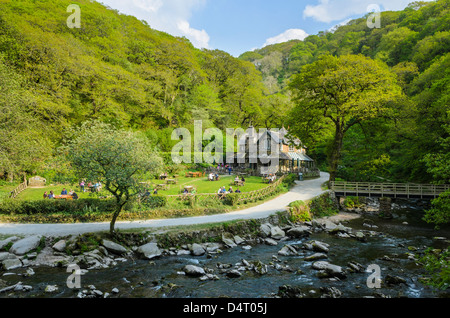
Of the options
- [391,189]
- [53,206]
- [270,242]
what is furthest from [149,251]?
[391,189]

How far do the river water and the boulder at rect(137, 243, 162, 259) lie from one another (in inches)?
20.1

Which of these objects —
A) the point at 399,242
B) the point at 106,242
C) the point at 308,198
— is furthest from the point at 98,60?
the point at 399,242

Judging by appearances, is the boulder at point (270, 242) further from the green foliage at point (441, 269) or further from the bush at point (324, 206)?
the green foliage at point (441, 269)

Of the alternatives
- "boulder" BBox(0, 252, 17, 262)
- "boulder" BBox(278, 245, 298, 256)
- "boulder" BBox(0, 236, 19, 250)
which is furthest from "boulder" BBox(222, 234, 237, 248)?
"boulder" BBox(0, 236, 19, 250)

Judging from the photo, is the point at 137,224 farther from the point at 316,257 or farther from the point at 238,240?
the point at 316,257

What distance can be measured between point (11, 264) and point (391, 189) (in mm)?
31453

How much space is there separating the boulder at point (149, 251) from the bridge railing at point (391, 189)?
2170 centimetres

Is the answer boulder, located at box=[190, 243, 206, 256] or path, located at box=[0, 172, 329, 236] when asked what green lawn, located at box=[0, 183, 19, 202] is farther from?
boulder, located at box=[190, 243, 206, 256]

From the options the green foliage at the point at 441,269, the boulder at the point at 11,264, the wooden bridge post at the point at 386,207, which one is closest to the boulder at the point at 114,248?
the boulder at the point at 11,264

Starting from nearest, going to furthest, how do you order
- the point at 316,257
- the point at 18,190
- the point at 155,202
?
the point at 316,257 → the point at 155,202 → the point at 18,190

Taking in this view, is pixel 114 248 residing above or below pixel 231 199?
below

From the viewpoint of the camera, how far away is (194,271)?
467 inches
